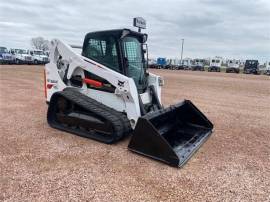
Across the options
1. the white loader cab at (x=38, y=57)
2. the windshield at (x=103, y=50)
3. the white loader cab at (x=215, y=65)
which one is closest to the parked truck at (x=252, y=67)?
the white loader cab at (x=215, y=65)

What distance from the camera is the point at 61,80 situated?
6.41 m

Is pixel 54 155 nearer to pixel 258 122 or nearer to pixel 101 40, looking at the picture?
pixel 101 40

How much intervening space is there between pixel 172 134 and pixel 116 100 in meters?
1.38

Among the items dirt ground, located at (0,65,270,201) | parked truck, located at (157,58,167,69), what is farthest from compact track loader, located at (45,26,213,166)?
parked truck, located at (157,58,167,69)

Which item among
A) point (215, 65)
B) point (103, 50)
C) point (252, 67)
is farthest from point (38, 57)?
point (103, 50)

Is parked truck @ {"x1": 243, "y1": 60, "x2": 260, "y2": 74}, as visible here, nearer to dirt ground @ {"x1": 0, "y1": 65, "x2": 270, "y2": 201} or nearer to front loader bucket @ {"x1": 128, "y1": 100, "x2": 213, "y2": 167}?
dirt ground @ {"x1": 0, "y1": 65, "x2": 270, "y2": 201}

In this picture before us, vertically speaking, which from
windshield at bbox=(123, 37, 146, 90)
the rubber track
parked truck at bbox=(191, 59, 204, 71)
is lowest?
parked truck at bbox=(191, 59, 204, 71)

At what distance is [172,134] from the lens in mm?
5688

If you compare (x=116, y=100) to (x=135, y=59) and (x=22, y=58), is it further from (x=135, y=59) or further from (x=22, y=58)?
(x=22, y=58)

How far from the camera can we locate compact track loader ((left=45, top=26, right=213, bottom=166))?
4.98 metres

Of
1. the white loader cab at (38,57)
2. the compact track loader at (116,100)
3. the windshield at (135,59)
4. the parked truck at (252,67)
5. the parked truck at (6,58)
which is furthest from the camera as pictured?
the parked truck at (252,67)

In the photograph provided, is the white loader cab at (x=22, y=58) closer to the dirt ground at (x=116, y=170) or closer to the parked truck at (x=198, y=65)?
the parked truck at (x=198, y=65)

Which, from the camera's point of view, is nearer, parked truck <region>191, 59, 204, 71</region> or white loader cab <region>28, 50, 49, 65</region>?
white loader cab <region>28, 50, 49, 65</region>

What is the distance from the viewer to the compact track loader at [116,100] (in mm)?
4980
